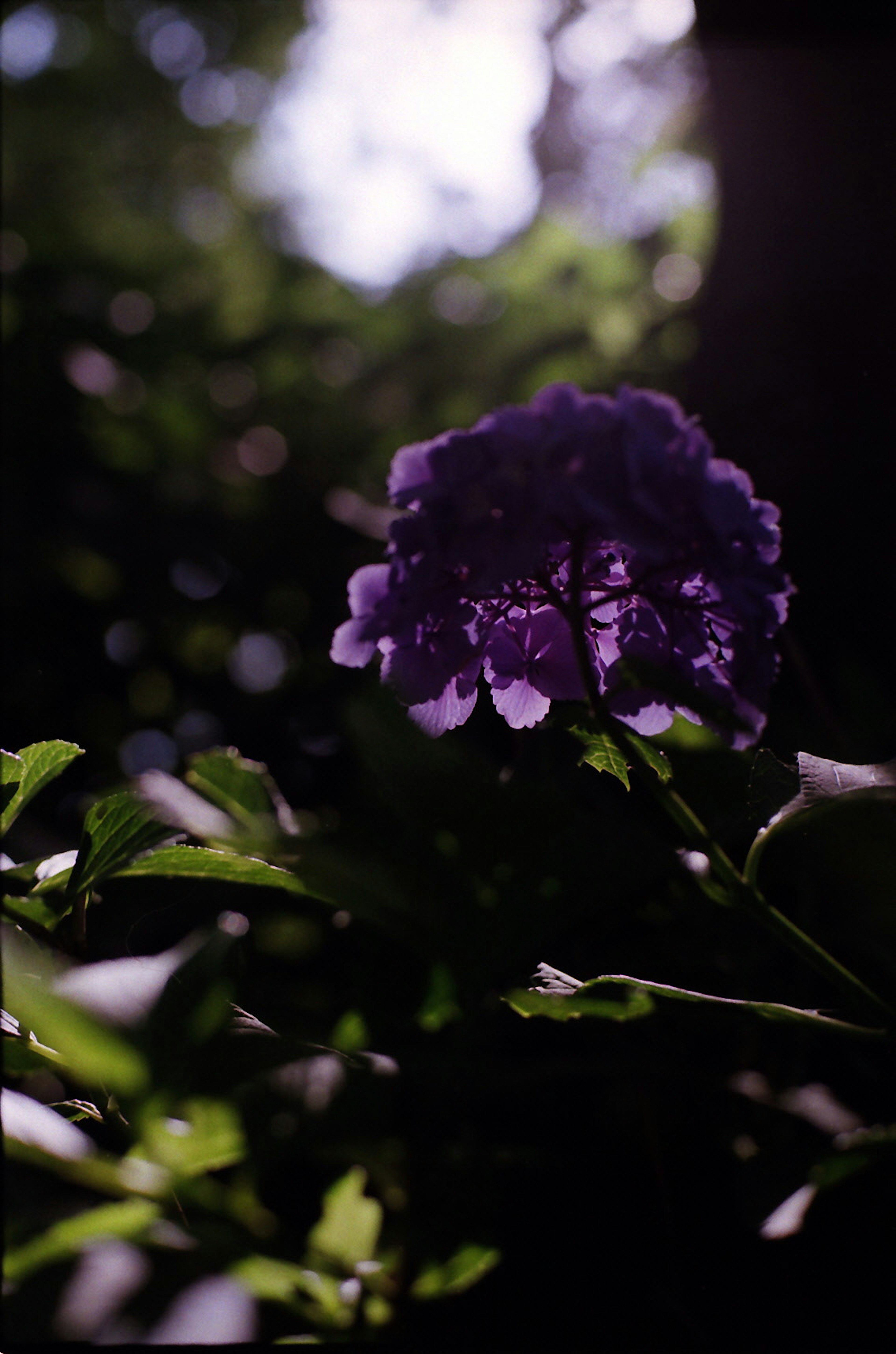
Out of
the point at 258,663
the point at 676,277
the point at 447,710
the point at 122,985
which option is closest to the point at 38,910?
the point at 122,985

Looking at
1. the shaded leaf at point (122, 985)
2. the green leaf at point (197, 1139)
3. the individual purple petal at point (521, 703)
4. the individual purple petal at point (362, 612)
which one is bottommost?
the green leaf at point (197, 1139)

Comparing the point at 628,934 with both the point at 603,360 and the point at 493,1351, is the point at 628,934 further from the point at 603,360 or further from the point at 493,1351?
the point at 603,360

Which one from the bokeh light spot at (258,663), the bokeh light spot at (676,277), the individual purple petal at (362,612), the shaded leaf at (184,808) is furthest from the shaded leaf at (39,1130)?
the bokeh light spot at (676,277)

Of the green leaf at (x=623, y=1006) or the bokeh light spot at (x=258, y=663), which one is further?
the bokeh light spot at (x=258, y=663)

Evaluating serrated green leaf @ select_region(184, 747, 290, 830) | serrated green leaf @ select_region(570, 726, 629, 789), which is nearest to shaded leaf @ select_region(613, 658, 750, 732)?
serrated green leaf @ select_region(570, 726, 629, 789)

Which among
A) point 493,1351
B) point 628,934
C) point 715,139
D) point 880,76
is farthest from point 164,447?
point 493,1351

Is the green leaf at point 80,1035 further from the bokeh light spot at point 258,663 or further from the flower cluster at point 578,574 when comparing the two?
the bokeh light spot at point 258,663

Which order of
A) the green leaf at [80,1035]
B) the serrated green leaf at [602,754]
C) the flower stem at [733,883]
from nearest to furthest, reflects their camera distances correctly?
the green leaf at [80,1035] → the flower stem at [733,883] → the serrated green leaf at [602,754]
